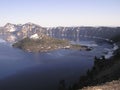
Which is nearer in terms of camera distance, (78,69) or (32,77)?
(32,77)

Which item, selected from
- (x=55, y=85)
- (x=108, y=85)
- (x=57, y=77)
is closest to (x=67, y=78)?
(x=57, y=77)

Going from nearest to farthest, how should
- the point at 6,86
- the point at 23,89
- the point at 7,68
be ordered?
the point at 23,89 → the point at 6,86 → the point at 7,68

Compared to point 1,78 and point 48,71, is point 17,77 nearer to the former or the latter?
point 1,78

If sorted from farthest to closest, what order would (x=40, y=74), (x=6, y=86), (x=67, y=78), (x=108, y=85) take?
(x=40, y=74)
(x=67, y=78)
(x=6, y=86)
(x=108, y=85)

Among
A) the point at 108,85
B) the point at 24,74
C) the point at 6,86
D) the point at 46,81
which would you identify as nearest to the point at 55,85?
the point at 46,81

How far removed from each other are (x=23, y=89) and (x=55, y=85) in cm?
977

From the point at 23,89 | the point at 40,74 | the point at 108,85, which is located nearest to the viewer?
the point at 108,85

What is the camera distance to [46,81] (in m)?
82.2

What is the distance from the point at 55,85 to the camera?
76.8 metres

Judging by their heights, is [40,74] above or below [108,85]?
below

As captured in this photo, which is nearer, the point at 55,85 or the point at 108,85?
the point at 108,85

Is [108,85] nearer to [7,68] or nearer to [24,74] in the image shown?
[24,74]

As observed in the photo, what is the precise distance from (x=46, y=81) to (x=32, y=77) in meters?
10.0

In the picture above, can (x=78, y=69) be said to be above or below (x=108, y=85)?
below
